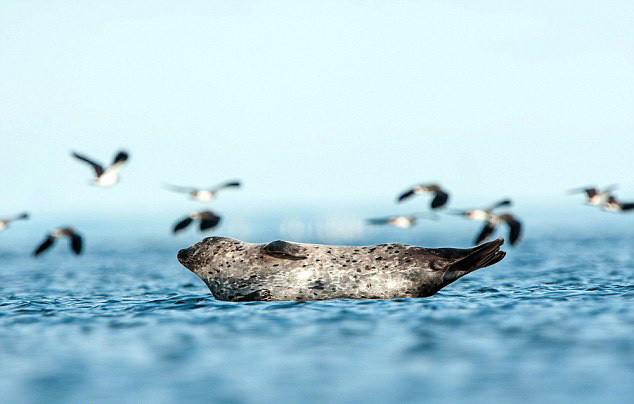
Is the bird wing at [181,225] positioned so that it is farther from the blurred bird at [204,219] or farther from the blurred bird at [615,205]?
the blurred bird at [615,205]

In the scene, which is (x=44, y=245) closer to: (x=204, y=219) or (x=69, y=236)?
(x=69, y=236)

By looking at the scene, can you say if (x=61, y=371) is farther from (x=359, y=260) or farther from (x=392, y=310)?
(x=359, y=260)

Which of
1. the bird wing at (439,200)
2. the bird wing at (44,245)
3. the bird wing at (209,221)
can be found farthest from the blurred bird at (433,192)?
the bird wing at (44,245)

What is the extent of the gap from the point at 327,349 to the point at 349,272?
16.4 feet

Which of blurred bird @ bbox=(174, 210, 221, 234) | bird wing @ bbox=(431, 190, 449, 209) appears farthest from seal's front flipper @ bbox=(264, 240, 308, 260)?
bird wing @ bbox=(431, 190, 449, 209)

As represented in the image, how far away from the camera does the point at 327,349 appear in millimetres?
11664

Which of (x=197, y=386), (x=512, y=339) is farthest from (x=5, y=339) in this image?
(x=512, y=339)

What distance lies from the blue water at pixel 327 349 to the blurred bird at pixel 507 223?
16.2 ft

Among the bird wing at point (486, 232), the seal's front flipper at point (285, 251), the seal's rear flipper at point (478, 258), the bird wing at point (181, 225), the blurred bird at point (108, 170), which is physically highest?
the blurred bird at point (108, 170)

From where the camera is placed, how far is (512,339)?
1206 cm

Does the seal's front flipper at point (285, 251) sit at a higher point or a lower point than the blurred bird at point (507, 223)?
lower

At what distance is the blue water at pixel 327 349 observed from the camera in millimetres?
9500

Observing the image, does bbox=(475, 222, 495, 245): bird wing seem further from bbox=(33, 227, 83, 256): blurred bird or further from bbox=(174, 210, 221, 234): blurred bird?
bbox=(33, 227, 83, 256): blurred bird

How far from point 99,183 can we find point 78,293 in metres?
3.44
